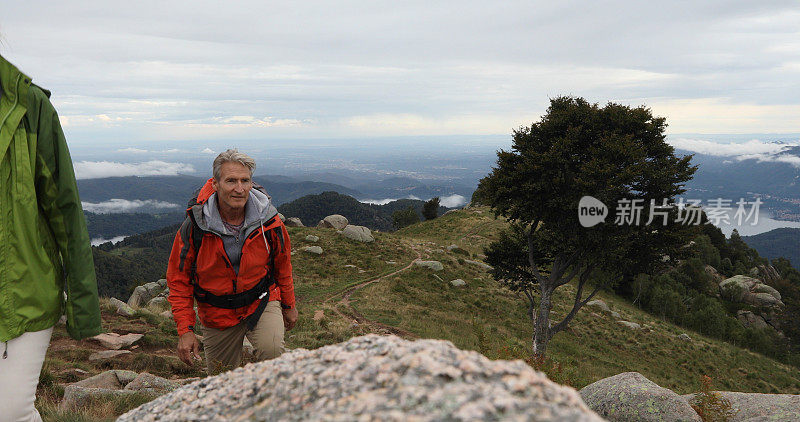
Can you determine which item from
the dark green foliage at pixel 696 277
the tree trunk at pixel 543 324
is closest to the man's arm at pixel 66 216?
the tree trunk at pixel 543 324

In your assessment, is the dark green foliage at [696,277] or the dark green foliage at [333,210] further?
the dark green foliage at [333,210]

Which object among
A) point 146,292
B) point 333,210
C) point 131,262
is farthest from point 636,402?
point 131,262

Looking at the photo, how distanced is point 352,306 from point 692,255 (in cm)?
1477

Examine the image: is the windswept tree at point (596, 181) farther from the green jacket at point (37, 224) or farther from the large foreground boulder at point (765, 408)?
the green jacket at point (37, 224)

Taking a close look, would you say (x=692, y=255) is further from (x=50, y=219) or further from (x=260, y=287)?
(x=50, y=219)

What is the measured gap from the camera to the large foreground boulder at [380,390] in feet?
5.98

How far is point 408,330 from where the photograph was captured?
1609 cm

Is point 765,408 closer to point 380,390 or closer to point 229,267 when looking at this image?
point 380,390

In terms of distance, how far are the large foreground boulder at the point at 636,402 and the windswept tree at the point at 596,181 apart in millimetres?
8305

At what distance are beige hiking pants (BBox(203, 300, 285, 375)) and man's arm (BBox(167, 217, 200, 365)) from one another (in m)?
0.31

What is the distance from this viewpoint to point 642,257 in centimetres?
1498

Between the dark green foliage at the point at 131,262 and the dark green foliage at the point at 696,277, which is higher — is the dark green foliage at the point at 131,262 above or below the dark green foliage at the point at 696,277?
below

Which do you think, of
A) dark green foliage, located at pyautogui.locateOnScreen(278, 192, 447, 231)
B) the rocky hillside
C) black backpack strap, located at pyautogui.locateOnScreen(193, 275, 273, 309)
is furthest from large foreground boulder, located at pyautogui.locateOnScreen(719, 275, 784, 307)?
dark green foliage, located at pyautogui.locateOnScreen(278, 192, 447, 231)

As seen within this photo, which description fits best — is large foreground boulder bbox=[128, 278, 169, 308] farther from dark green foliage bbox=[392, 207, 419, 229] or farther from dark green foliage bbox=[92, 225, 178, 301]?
dark green foliage bbox=[392, 207, 419, 229]
